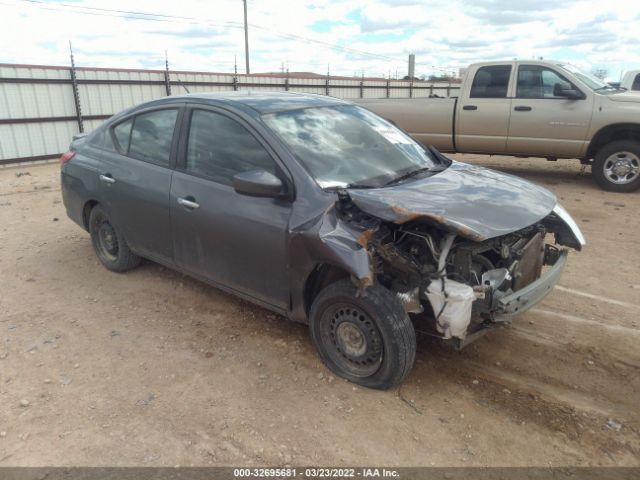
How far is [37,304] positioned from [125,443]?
226 centimetres

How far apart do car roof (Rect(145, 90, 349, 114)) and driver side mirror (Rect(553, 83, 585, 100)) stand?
5442mm

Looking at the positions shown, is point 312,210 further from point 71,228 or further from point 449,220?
point 71,228

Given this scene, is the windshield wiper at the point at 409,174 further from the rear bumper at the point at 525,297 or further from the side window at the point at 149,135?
the side window at the point at 149,135

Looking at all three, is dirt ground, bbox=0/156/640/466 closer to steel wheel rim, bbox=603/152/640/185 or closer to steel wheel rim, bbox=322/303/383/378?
steel wheel rim, bbox=322/303/383/378

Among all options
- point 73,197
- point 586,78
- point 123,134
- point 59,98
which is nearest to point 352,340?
point 123,134

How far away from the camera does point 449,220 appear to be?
9.10 ft

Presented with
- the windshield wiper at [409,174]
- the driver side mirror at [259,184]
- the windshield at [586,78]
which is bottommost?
the windshield wiper at [409,174]

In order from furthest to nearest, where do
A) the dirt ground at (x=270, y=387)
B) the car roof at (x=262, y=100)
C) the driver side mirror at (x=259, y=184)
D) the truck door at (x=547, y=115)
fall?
the truck door at (x=547, y=115), the car roof at (x=262, y=100), the driver side mirror at (x=259, y=184), the dirt ground at (x=270, y=387)

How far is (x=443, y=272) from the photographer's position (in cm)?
289

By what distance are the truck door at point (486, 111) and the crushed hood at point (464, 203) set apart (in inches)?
220

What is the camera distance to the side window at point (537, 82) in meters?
8.34

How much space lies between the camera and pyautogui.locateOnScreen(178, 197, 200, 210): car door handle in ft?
12.2

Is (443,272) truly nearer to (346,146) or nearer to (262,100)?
(346,146)

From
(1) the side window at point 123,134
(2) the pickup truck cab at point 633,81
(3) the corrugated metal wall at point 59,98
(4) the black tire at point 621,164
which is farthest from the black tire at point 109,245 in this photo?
(2) the pickup truck cab at point 633,81
